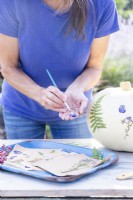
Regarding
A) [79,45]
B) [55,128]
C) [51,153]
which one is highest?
[79,45]

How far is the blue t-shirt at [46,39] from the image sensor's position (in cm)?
176

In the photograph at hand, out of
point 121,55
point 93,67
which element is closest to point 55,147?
point 93,67

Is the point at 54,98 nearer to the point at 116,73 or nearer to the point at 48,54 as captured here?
the point at 48,54

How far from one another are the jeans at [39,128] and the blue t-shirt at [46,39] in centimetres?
3

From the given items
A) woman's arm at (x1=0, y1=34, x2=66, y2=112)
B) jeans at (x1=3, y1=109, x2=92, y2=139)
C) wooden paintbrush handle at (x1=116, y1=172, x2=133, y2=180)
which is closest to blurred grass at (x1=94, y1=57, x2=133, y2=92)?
jeans at (x1=3, y1=109, x2=92, y2=139)

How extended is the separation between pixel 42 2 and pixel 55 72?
0.81ft

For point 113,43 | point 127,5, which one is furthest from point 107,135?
point 127,5

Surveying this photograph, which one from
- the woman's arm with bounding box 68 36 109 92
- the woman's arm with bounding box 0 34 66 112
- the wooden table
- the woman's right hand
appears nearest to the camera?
the wooden table

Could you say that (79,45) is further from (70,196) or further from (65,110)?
(70,196)

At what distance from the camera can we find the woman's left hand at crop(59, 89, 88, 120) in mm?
1653

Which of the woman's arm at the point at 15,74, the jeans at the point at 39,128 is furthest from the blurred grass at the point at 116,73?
the woman's arm at the point at 15,74

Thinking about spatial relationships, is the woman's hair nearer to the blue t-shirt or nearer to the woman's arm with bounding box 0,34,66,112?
the blue t-shirt

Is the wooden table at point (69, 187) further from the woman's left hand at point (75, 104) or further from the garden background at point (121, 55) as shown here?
the garden background at point (121, 55)

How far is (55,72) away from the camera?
1.86 metres
